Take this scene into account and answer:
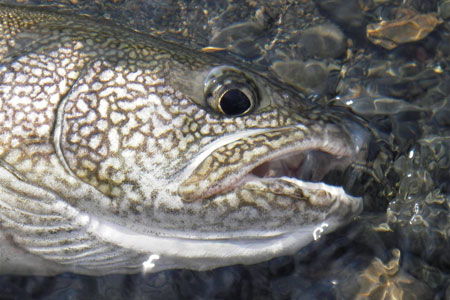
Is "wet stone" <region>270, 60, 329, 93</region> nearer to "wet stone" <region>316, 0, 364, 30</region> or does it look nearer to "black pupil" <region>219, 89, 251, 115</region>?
"wet stone" <region>316, 0, 364, 30</region>

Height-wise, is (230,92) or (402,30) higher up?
(230,92)

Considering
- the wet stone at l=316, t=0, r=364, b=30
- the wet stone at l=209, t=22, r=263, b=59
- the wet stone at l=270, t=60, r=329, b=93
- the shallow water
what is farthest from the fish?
the wet stone at l=316, t=0, r=364, b=30

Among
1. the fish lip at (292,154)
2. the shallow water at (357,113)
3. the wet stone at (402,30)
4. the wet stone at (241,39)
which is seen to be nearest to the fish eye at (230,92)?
the fish lip at (292,154)

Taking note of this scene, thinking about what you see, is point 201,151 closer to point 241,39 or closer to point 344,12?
point 241,39

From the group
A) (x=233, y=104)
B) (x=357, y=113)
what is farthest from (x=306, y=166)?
(x=357, y=113)

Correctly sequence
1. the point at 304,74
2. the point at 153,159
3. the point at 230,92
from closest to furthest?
the point at 153,159
the point at 230,92
the point at 304,74

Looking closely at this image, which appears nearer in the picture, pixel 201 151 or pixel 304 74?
pixel 201 151
